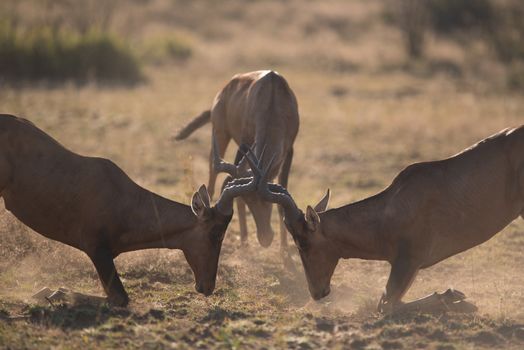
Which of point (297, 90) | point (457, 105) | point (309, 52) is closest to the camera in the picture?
point (457, 105)

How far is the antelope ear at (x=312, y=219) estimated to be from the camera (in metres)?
8.82

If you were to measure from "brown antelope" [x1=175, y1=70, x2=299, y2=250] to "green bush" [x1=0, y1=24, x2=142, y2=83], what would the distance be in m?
13.2

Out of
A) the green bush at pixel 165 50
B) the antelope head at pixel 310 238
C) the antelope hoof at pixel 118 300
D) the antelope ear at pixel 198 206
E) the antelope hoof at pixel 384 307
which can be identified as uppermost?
the green bush at pixel 165 50

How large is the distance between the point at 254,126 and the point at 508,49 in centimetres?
2231

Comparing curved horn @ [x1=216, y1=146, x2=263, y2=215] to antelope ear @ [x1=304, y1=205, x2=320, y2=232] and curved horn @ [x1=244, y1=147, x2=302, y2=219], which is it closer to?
curved horn @ [x1=244, y1=147, x2=302, y2=219]

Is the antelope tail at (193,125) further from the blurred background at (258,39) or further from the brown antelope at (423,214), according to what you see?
the blurred background at (258,39)

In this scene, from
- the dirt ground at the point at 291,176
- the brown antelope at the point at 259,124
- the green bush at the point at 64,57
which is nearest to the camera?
the dirt ground at the point at 291,176

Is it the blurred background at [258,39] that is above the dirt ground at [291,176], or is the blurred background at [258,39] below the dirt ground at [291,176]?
above

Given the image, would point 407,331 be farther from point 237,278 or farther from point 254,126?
point 254,126

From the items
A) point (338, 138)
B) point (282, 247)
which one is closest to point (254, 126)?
point (282, 247)

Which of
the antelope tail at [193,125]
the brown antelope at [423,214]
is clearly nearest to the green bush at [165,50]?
the antelope tail at [193,125]

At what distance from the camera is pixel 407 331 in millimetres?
8242

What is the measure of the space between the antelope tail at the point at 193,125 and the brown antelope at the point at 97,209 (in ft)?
13.5

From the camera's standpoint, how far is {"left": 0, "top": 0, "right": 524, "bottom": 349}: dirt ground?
8.21m
